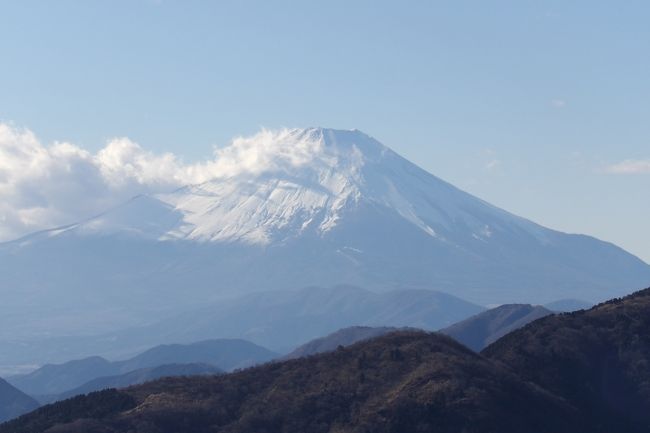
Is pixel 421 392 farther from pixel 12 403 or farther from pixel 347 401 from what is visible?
pixel 12 403

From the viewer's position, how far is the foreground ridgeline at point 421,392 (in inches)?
2778

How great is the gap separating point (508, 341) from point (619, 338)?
25.9 ft

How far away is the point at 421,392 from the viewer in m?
71.8

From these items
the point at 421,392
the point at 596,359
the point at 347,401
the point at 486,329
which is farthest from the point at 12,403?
the point at 421,392

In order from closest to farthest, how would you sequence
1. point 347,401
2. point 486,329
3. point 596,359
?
1. point 347,401
2. point 596,359
3. point 486,329

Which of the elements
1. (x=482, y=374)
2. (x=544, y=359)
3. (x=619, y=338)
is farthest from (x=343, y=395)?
(x=619, y=338)

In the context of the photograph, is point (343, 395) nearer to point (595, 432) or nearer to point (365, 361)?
point (365, 361)

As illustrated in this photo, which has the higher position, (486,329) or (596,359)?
(486,329)

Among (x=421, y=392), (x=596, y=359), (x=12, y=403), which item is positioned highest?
(x=12, y=403)

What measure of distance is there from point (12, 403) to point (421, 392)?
109 m

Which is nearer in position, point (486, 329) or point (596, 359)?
point (596, 359)

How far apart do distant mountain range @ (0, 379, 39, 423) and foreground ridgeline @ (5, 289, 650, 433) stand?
283 ft

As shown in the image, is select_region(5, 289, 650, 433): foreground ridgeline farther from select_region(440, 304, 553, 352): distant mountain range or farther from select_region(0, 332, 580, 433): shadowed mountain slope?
select_region(440, 304, 553, 352): distant mountain range

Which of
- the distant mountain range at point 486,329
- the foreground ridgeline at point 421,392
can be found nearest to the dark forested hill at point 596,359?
the foreground ridgeline at point 421,392
